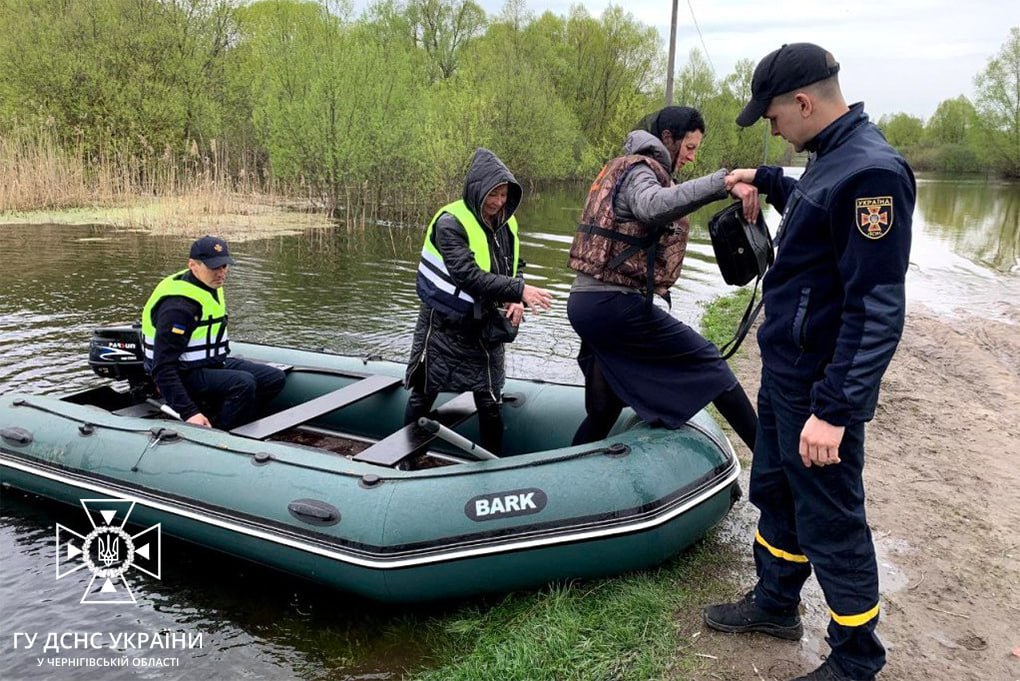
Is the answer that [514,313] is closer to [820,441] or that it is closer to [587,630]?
[587,630]

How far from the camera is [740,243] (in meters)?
2.77

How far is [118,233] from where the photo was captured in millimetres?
12570

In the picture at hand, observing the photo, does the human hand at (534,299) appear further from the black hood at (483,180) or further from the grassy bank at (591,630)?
the grassy bank at (591,630)

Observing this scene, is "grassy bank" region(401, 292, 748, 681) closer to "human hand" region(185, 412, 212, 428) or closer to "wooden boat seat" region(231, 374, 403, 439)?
"wooden boat seat" region(231, 374, 403, 439)

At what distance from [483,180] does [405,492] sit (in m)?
1.46

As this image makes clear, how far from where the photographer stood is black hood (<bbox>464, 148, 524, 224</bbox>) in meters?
3.39

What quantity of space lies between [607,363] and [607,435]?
51cm

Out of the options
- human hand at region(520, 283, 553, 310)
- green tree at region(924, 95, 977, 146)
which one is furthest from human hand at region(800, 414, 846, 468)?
green tree at region(924, 95, 977, 146)

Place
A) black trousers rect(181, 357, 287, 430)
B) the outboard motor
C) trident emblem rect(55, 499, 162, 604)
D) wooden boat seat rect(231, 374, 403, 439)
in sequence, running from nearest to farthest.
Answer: trident emblem rect(55, 499, 162, 604), wooden boat seat rect(231, 374, 403, 439), black trousers rect(181, 357, 287, 430), the outboard motor

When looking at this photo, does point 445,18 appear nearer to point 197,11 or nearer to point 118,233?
point 197,11

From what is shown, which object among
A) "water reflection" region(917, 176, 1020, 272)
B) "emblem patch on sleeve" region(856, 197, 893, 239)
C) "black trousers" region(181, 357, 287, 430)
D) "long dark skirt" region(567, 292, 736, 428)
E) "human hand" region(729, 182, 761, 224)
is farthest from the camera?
"water reflection" region(917, 176, 1020, 272)

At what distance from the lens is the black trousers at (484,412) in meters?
3.71

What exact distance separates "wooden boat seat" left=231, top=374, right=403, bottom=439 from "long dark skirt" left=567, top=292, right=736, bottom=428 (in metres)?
1.59

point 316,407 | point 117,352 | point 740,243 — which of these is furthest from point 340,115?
point 740,243
